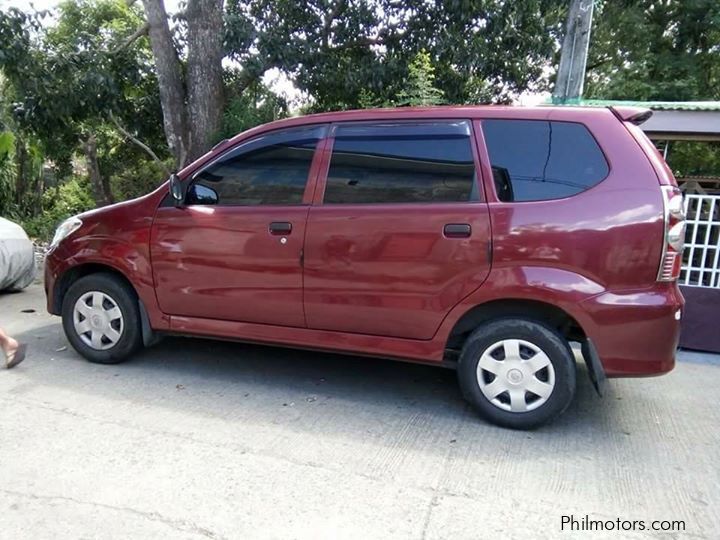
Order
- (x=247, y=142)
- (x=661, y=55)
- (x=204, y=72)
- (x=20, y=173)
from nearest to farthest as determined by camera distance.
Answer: (x=247, y=142) → (x=204, y=72) → (x=20, y=173) → (x=661, y=55)

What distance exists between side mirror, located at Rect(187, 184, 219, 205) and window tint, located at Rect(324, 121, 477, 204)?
2.89 ft

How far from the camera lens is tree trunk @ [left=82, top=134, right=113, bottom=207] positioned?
11047 mm

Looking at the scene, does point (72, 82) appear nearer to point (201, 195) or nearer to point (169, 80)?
point (169, 80)

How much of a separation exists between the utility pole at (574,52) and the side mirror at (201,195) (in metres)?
4.57

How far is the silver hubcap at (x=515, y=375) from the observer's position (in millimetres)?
3234

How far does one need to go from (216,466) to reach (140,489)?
38 cm

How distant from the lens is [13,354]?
408 cm

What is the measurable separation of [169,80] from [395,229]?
5904mm

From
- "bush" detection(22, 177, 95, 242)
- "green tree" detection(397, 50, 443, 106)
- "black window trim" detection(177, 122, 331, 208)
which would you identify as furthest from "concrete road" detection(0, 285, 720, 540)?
"bush" detection(22, 177, 95, 242)

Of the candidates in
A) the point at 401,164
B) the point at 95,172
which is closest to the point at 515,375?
the point at 401,164

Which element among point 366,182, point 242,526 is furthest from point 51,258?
point 242,526

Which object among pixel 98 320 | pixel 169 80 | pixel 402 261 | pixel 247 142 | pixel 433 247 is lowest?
pixel 98 320

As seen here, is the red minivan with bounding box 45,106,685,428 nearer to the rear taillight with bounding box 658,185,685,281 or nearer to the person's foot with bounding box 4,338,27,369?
the rear taillight with bounding box 658,185,685,281

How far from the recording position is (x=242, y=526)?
7.84 feet
